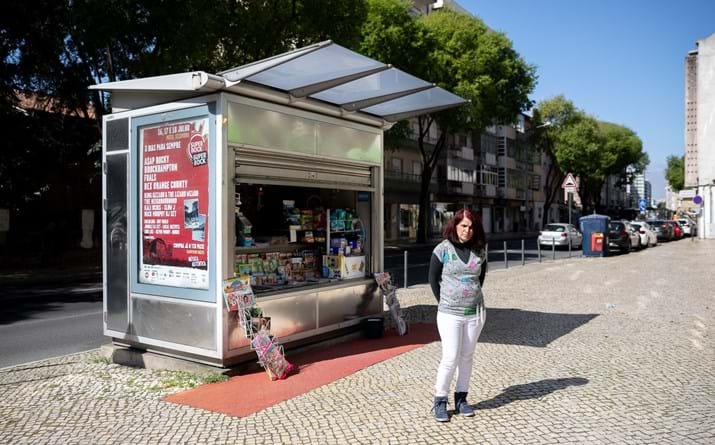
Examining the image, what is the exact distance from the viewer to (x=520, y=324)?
923 cm

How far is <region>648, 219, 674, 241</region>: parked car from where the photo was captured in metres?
42.1

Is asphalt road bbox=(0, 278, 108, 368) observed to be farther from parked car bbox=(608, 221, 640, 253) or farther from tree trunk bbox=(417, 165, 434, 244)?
parked car bbox=(608, 221, 640, 253)

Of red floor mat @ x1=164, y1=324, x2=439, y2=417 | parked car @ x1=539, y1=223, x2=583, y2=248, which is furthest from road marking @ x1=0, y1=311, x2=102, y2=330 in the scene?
parked car @ x1=539, y1=223, x2=583, y2=248

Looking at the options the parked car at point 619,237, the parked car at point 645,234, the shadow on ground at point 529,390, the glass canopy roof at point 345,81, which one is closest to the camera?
the shadow on ground at point 529,390

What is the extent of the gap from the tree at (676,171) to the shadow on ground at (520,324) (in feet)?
290

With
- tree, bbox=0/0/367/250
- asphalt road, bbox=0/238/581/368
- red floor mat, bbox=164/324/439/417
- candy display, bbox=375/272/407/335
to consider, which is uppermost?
tree, bbox=0/0/367/250

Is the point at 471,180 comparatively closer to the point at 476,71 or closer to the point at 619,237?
the point at 476,71

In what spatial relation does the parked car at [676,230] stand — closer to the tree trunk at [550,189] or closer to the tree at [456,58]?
the tree trunk at [550,189]

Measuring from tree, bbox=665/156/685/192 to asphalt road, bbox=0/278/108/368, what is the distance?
91.0 m

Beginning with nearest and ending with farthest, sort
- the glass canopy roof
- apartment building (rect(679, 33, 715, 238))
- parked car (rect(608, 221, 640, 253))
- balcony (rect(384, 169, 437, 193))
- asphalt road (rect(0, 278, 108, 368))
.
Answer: the glass canopy roof
asphalt road (rect(0, 278, 108, 368))
parked car (rect(608, 221, 640, 253))
balcony (rect(384, 169, 437, 193))
apartment building (rect(679, 33, 715, 238))

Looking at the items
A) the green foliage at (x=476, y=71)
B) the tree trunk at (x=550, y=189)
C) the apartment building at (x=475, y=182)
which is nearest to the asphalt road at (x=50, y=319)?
the green foliage at (x=476, y=71)

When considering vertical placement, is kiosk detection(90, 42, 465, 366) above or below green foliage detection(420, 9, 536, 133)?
below

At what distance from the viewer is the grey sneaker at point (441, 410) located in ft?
15.7

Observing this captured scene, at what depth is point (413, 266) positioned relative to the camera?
2070 centimetres
